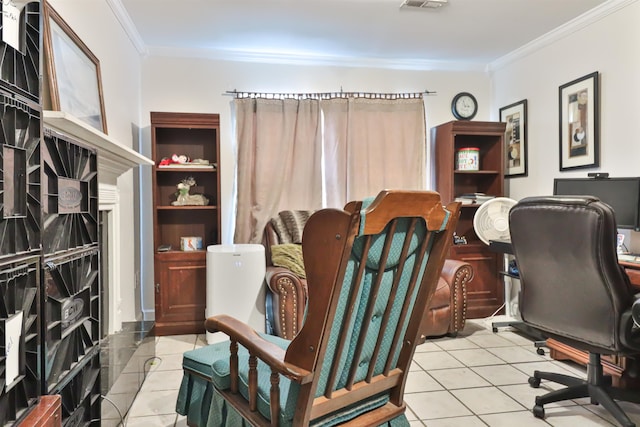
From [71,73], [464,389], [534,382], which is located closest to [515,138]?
[534,382]

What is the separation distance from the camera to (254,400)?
1349 millimetres

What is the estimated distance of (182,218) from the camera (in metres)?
3.97

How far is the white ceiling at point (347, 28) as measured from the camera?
311cm

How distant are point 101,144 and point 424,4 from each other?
7.70ft

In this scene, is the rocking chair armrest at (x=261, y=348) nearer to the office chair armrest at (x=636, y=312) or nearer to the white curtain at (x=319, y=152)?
the office chair armrest at (x=636, y=312)

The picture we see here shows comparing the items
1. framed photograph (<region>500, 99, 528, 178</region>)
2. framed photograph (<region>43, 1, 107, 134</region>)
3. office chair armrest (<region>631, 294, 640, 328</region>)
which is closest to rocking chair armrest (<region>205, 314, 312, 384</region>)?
framed photograph (<region>43, 1, 107, 134</region>)

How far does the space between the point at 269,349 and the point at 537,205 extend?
157cm

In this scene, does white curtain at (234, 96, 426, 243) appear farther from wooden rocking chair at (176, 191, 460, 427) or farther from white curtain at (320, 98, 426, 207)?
wooden rocking chair at (176, 191, 460, 427)

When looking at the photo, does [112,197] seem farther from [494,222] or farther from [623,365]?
[623,365]

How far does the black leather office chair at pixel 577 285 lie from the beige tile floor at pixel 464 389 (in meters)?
0.12

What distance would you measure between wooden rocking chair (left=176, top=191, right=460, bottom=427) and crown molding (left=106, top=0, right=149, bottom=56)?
8.43 ft

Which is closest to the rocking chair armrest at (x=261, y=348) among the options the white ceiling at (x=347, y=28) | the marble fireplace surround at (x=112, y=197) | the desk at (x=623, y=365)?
the marble fireplace surround at (x=112, y=197)

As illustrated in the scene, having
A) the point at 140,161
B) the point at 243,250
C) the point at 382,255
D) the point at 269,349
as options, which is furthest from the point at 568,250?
the point at 140,161

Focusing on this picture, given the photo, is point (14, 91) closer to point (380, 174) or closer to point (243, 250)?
point (243, 250)
